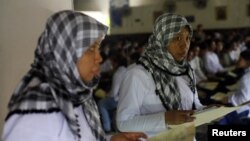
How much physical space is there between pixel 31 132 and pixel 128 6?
893 millimetres

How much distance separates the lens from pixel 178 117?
1.36m

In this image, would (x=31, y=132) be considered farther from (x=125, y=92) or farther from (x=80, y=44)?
(x=125, y=92)

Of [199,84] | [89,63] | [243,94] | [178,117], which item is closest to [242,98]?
[243,94]

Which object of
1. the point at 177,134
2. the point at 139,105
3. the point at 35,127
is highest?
the point at 35,127

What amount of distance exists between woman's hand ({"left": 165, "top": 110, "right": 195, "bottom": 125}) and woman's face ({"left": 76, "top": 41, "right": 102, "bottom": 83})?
0.51 metres

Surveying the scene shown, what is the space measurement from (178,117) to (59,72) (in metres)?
0.62

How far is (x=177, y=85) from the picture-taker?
1480 millimetres

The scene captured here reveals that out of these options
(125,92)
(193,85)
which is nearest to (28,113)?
(125,92)

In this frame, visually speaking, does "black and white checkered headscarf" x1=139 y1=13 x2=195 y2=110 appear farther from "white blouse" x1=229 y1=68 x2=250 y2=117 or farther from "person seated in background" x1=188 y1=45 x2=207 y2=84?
"white blouse" x1=229 y1=68 x2=250 y2=117

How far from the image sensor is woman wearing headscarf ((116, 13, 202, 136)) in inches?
53.1

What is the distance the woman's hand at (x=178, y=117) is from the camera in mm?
1351

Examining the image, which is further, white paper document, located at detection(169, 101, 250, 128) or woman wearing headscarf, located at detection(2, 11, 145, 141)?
white paper document, located at detection(169, 101, 250, 128)

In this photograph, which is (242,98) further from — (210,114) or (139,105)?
(139,105)

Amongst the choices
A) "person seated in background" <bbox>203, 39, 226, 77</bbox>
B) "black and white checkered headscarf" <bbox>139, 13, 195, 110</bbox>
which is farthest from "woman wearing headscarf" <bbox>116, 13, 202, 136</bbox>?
"person seated in background" <bbox>203, 39, 226, 77</bbox>
